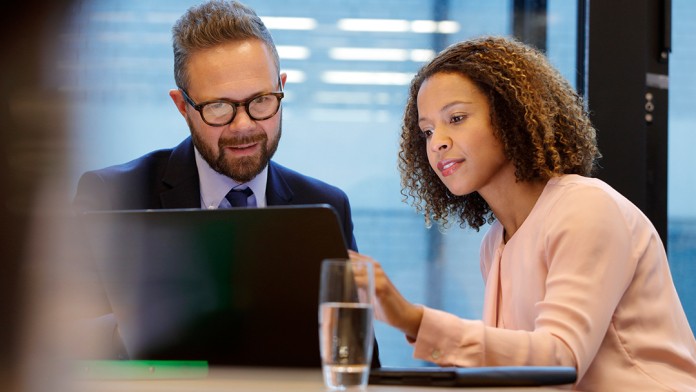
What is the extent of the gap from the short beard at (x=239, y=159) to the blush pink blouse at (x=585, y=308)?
67 cm

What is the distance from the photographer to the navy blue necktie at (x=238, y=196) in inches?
81.1

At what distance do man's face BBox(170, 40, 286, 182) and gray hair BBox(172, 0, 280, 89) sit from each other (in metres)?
0.02

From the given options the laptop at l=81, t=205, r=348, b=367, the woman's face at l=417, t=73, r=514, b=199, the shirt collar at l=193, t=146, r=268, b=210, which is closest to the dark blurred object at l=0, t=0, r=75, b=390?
the shirt collar at l=193, t=146, r=268, b=210

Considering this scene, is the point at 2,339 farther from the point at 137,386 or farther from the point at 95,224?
the point at 137,386

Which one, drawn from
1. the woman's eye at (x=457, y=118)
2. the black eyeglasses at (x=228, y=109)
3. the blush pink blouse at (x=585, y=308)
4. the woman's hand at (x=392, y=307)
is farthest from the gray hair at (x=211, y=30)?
the woman's hand at (x=392, y=307)

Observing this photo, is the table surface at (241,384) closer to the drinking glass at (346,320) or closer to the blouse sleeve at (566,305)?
the drinking glass at (346,320)

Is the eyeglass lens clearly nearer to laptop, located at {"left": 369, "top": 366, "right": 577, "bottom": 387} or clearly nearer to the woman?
the woman

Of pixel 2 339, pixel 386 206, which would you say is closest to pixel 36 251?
pixel 2 339

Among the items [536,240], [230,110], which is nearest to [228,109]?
[230,110]

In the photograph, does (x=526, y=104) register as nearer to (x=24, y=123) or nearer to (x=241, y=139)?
(x=241, y=139)

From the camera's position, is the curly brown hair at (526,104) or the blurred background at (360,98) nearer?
the curly brown hair at (526,104)

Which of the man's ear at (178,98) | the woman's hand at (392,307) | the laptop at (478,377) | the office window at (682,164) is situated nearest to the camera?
the laptop at (478,377)

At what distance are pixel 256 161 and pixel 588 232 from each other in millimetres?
856

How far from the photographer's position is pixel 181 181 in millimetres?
2061
